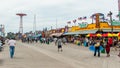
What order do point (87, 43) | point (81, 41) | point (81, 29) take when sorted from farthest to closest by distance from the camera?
point (81, 29), point (81, 41), point (87, 43)

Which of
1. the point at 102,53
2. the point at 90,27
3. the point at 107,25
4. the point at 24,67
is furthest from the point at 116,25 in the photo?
the point at 24,67

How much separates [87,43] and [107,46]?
82.1 ft

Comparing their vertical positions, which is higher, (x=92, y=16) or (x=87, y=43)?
(x=92, y=16)

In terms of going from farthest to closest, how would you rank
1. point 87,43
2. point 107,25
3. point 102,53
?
point 107,25 → point 87,43 → point 102,53

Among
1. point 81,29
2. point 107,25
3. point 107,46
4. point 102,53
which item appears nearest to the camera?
point 107,46

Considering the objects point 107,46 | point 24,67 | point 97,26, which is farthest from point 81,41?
point 24,67

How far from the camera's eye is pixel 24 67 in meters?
16.4

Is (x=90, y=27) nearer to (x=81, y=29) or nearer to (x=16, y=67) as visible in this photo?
(x=81, y=29)

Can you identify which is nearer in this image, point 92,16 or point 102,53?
point 102,53

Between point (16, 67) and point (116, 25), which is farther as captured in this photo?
point (116, 25)

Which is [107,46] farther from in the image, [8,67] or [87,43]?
[87,43]

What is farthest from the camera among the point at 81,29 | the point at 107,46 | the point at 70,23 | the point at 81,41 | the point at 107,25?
the point at 70,23

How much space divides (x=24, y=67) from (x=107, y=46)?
34.6 ft

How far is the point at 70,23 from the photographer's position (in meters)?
97.8
